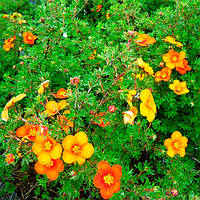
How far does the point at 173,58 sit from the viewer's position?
1.70 meters

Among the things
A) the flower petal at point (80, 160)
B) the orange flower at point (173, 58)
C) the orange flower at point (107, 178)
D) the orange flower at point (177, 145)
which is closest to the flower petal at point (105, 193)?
the orange flower at point (107, 178)

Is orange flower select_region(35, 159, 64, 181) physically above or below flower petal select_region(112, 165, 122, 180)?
below

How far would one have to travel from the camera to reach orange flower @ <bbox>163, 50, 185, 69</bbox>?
65.7 inches

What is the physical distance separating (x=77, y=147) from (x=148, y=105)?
62 cm

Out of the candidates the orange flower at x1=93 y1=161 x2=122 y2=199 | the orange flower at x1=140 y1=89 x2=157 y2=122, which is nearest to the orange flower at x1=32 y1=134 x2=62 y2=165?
the orange flower at x1=93 y1=161 x2=122 y2=199

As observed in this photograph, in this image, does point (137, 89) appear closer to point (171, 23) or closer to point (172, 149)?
point (172, 149)

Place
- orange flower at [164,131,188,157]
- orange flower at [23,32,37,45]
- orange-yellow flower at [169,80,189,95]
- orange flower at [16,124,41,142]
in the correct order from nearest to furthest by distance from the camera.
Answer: orange flower at [16,124,41,142], orange flower at [164,131,188,157], orange-yellow flower at [169,80,189,95], orange flower at [23,32,37,45]

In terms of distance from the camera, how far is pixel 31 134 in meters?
1.21

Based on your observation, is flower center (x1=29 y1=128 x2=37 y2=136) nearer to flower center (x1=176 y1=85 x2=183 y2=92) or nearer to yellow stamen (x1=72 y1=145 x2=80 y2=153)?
yellow stamen (x1=72 y1=145 x2=80 y2=153)

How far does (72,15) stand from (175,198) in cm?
191

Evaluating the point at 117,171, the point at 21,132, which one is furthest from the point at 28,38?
the point at 117,171

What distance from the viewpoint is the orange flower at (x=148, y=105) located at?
4.58 ft

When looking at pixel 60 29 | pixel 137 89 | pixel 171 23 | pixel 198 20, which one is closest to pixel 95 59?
pixel 60 29

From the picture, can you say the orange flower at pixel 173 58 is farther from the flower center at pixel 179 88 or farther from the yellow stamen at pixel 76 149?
the yellow stamen at pixel 76 149
